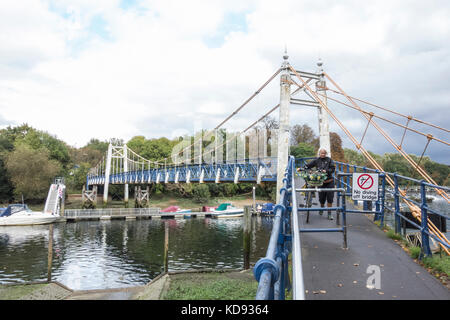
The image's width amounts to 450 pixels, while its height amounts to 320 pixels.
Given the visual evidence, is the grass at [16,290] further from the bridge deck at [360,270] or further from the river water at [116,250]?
the bridge deck at [360,270]

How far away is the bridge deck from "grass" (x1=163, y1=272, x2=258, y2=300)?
4.10 meters

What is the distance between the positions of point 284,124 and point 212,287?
7639 millimetres

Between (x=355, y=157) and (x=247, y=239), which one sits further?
(x=355, y=157)

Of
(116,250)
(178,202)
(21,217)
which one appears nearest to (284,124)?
(116,250)

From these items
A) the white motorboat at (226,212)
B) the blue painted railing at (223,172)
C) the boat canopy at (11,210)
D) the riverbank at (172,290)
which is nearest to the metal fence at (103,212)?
the blue painted railing at (223,172)

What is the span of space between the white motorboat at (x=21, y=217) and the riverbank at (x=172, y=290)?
20.3 meters

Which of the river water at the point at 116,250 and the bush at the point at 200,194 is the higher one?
the bush at the point at 200,194

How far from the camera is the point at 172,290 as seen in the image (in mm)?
10031

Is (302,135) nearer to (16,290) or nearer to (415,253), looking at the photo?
(16,290)

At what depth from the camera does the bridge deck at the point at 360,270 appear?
346 cm

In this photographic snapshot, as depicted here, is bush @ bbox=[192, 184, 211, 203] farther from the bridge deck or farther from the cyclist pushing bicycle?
the bridge deck

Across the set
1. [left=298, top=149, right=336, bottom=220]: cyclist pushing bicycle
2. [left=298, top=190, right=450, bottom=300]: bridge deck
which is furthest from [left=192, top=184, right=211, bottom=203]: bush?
[left=298, top=190, right=450, bottom=300]: bridge deck

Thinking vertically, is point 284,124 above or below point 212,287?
above

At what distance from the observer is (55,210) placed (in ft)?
104
